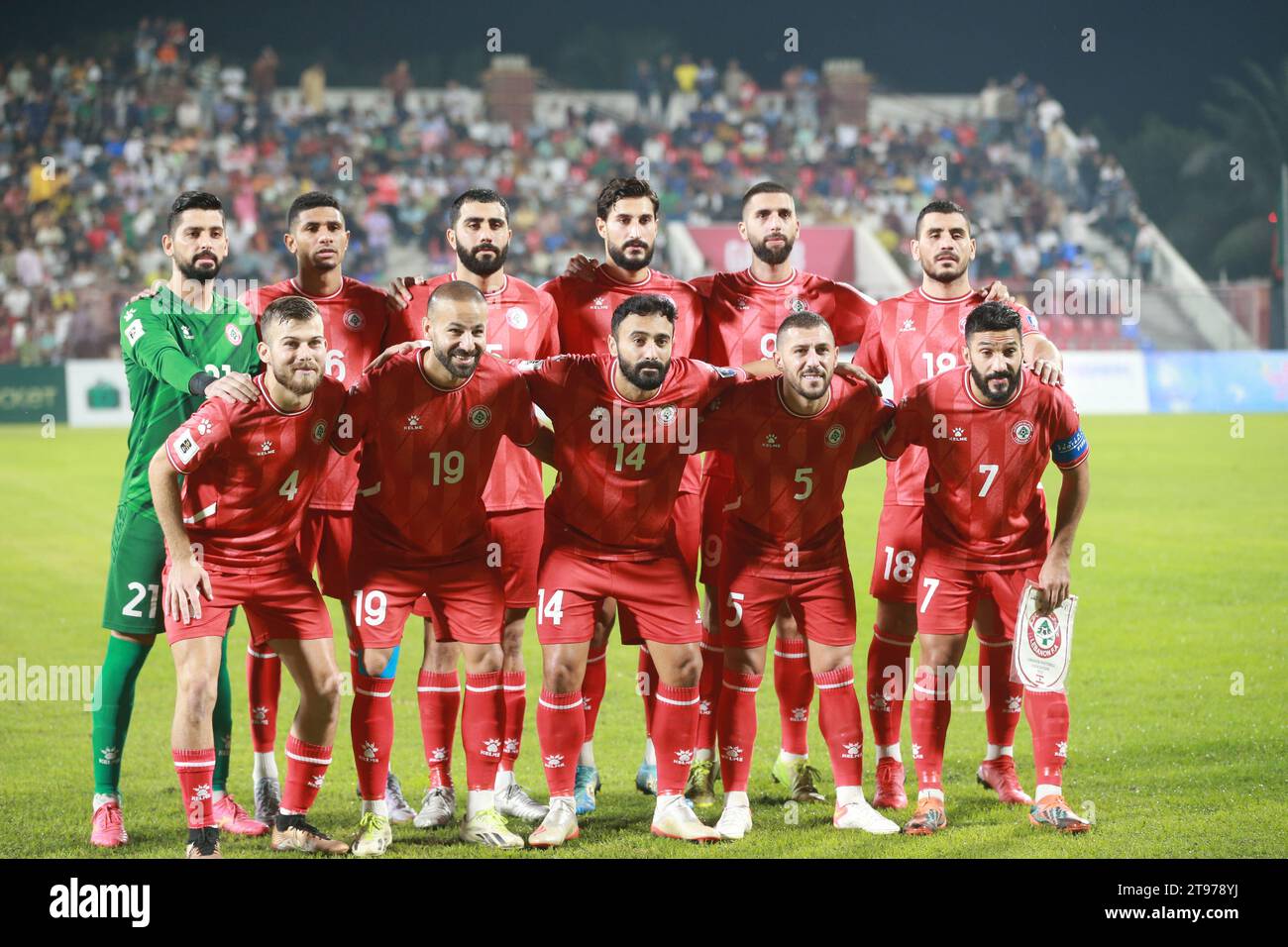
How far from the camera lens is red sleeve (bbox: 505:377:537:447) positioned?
5145 millimetres

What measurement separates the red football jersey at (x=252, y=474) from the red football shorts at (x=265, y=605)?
0.15 ft

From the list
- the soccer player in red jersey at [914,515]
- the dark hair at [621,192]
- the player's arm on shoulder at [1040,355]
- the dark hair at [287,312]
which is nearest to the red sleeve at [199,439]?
the dark hair at [287,312]

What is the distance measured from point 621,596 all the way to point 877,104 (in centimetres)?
2930

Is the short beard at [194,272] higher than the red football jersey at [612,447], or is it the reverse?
the short beard at [194,272]

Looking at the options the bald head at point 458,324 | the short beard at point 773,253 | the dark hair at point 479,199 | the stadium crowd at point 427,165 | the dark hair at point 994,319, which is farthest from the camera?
the stadium crowd at point 427,165

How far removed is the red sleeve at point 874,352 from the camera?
6.06m

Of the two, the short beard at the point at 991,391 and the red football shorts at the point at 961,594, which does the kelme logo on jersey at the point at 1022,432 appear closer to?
the short beard at the point at 991,391

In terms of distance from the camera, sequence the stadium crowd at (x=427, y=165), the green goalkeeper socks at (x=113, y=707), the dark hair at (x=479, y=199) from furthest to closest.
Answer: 1. the stadium crowd at (x=427, y=165)
2. the dark hair at (x=479, y=199)
3. the green goalkeeper socks at (x=113, y=707)

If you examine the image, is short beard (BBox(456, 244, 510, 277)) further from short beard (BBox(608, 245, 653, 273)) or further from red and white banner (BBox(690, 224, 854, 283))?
red and white banner (BBox(690, 224, 854, 283))

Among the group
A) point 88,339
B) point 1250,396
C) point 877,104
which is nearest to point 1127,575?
point 1250,396

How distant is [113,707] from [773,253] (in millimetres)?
3176

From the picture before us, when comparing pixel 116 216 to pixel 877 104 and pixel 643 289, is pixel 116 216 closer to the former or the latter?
pixel 877 104

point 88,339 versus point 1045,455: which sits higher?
point 88,339

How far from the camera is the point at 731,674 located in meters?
5.39
